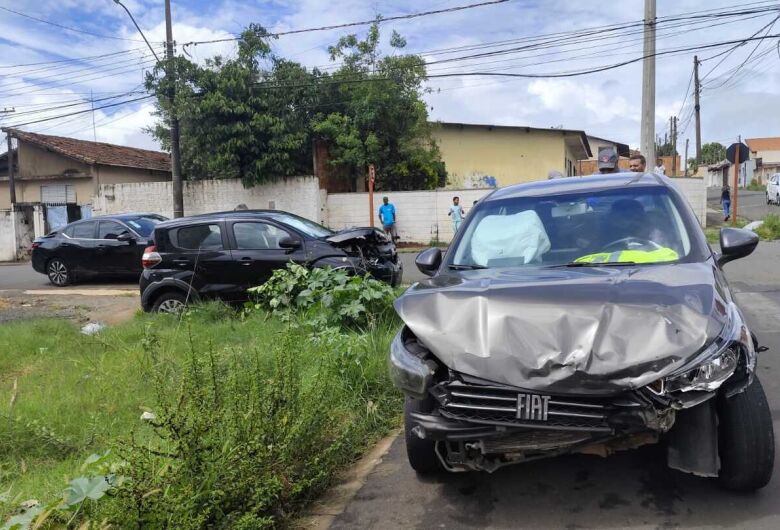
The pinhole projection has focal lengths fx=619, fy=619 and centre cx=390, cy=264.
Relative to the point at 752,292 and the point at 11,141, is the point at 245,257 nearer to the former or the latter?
the point at 752,292

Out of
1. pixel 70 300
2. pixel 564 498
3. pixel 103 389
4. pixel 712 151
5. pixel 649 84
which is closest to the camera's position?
pixel 564 498

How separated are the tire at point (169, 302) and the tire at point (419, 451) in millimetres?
5405

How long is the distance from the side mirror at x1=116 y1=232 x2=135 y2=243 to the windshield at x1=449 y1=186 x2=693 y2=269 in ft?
32.9

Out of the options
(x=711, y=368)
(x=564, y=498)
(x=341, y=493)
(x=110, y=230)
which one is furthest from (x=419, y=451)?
(x=110, y=230)

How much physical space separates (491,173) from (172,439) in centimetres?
2251

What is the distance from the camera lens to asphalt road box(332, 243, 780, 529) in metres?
2.89

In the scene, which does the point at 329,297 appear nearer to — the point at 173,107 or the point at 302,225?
the point at 302,225

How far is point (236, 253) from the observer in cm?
796

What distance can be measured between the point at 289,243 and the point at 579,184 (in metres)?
4.13

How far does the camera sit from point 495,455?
293 cm

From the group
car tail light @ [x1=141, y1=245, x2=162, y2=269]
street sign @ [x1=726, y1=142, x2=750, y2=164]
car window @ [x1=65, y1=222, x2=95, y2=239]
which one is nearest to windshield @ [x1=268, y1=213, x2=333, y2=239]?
car tail light @ [x1=141, y1=245, x2=162, y2=269]

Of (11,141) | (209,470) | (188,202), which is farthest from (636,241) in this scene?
(11,141)

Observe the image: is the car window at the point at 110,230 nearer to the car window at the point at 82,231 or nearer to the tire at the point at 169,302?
the car window at the point at 82,231

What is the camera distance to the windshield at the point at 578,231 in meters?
3.75
